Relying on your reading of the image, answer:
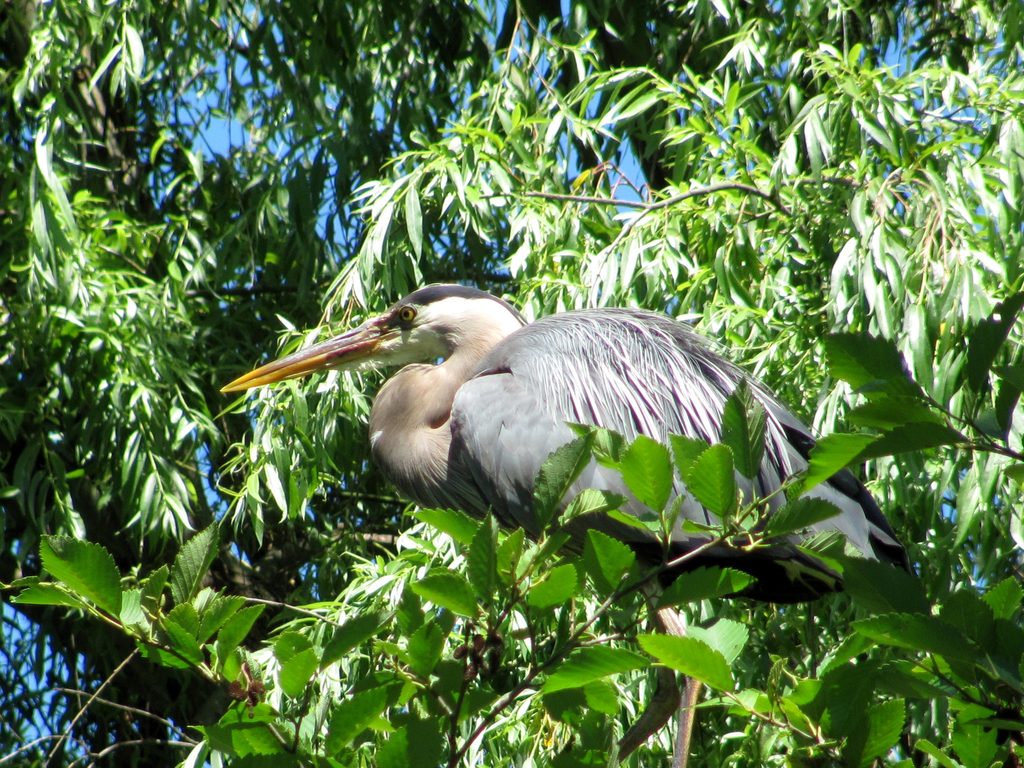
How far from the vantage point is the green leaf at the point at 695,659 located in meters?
1.12

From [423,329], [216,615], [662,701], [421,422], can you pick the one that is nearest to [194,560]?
[216,615]

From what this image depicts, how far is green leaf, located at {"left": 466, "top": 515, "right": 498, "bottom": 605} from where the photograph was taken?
1.14 m

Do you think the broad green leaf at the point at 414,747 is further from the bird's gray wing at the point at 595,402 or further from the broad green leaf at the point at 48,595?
the bird's gray wing at the point at 595,402

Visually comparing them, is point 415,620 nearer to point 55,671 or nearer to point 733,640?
point 733,640

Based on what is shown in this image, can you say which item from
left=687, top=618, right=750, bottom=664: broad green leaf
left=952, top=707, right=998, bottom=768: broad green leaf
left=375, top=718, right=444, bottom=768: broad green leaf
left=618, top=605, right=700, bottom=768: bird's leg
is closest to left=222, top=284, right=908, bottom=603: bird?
left=618, top=605, right=700, bottom=768: bird's leg

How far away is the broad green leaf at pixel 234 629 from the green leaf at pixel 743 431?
0.44 m

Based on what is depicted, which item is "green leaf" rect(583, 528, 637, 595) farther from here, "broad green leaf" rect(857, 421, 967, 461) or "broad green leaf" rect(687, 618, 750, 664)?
"broad green leaf" rect(857, 421, 967, 461)

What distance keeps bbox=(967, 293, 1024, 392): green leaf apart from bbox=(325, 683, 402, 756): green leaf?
0.58 meters

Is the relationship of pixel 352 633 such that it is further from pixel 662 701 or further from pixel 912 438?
pixel 662 701

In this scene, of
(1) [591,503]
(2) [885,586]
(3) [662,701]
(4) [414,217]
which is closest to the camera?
(2) [885,586]

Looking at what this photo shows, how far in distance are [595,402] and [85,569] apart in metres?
1.62

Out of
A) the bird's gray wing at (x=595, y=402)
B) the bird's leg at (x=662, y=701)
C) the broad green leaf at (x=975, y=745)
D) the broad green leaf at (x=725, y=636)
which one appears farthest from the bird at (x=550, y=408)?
the broad green leaf at (x=975, y=745)

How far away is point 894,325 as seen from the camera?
245 cm

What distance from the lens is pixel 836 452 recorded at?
1.07 m
